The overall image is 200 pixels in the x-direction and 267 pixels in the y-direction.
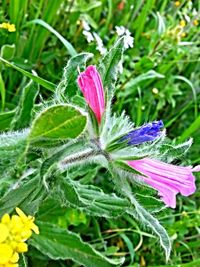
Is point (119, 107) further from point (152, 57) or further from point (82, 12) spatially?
point (82, 12)

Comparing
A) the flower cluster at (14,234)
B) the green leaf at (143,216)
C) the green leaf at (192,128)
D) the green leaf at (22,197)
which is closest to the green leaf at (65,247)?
the green leaf at (22,197)

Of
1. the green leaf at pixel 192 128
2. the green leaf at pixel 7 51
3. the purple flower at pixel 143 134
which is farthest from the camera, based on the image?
the green leaf at pixel 192 128

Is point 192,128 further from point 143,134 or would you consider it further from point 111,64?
point 143,134

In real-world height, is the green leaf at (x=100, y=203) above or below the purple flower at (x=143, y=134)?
below

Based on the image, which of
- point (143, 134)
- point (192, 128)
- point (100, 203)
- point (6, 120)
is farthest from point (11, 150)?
point (192, 128)

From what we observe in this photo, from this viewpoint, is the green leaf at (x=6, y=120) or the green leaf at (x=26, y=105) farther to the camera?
the green leaf at (x=6, y=120)

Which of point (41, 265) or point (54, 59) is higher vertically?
point (54, 59)

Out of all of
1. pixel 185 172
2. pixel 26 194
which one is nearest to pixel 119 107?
pixel 26 194

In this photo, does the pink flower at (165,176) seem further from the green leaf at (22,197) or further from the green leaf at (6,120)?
the green leaf at (6,120)
